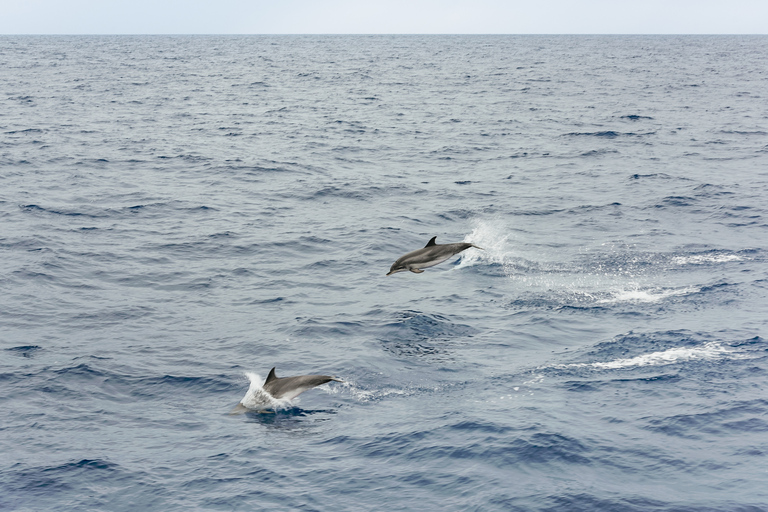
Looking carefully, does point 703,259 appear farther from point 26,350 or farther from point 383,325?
point 26,350

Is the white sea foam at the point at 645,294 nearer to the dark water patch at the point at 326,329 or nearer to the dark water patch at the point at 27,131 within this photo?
the dark water patch at the point at 326,329

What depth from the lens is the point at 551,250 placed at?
76.7 ft

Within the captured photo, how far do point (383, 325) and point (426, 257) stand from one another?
2127 millimetres

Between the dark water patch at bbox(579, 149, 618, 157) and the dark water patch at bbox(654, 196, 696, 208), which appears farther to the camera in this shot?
the dark water patch at bbox(579, 149, 618, 157)

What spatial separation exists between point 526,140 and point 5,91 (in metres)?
47.5

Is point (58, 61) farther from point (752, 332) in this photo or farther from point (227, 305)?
point (752, 332)

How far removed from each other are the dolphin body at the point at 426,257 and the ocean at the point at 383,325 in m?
1.63

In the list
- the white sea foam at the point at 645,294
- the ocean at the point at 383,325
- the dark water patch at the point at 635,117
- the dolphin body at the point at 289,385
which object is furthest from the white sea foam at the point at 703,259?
the dark water patch at the point at 635,117

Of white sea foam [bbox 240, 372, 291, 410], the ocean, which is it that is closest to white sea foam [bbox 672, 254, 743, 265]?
the ocean

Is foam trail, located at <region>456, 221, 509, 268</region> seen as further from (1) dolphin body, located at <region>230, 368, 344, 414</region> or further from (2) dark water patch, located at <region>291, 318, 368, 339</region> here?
(1) dolphin body, located at <region>230, 368, 344, 414</region>

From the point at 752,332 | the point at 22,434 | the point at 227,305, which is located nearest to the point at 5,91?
the point at 227,305

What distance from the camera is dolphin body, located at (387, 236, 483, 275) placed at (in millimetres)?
16922

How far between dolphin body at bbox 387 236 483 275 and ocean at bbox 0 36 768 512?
1.63 metres

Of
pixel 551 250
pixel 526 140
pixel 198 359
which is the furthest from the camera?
pixel 526 140
